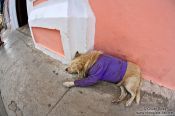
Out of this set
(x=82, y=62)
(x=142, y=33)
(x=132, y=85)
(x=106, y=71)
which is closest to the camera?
(x=142, y=33)

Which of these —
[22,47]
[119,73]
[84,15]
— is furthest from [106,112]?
[22,47]

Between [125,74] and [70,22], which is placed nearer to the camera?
[125,74]

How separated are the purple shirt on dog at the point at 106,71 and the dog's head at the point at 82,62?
75 mm

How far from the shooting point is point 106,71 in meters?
3.65

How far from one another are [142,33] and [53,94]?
1.55 m

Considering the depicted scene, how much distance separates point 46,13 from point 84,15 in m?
0.72

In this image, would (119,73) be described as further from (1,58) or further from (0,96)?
(1,58)

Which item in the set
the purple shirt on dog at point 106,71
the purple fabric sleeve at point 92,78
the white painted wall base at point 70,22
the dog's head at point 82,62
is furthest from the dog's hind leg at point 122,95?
the white painted wall base at point 70,22

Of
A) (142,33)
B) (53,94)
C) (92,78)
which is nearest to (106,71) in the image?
(92,78)

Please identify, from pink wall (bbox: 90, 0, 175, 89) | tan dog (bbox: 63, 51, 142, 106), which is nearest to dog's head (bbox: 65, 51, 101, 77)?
tan dog (bbox: 63, 51, 142, 106)

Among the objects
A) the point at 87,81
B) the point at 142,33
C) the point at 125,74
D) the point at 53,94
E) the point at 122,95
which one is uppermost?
the point at 142,33

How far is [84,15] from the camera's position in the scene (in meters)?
3.71

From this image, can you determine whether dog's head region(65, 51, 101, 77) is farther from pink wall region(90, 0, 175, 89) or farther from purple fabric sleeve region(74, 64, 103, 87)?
pink wall region(90, 0, 175, 89)

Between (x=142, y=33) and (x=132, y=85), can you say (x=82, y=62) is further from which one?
(x=142, y=33)
